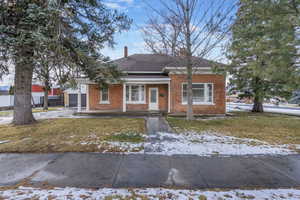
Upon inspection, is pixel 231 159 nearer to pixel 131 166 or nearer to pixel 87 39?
pixel 131 166

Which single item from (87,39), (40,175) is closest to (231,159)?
(40,175)

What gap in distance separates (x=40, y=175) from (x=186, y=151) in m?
3.83

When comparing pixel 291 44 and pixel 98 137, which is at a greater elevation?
pixel 291 44

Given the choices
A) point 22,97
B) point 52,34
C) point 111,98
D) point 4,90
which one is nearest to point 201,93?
point 111,98

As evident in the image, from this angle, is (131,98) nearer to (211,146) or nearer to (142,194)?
(211,146)

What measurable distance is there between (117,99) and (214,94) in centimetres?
881

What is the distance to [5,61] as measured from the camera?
5.89m

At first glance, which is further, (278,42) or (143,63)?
(143,63)

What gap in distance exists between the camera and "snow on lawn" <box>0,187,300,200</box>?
2.41 metres

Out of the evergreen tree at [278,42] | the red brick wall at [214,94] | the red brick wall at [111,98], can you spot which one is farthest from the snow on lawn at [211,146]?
the red brick wall at [111,98]

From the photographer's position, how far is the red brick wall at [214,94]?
11.9 meters

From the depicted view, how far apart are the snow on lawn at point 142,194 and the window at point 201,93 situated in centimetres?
962

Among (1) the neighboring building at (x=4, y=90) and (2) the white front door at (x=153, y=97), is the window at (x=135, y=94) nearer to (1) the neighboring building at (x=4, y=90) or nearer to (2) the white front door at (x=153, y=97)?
(2) the white front door at (x=153, y=97)

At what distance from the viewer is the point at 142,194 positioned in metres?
2.47
